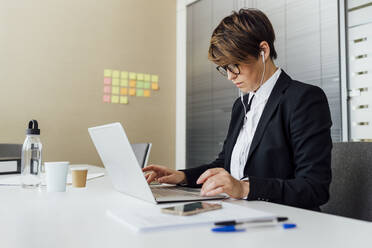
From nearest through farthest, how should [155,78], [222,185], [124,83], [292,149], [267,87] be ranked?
[222,185]
[292,149]
[267,87]
[124,83]
[155,78]

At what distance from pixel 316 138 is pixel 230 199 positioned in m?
0.35

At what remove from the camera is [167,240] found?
562mm

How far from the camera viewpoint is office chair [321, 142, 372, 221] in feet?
3.48

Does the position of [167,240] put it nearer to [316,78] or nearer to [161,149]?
[316,78]

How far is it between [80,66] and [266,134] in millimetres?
2544

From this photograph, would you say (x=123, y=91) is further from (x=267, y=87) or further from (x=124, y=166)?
(x=124, y=166)

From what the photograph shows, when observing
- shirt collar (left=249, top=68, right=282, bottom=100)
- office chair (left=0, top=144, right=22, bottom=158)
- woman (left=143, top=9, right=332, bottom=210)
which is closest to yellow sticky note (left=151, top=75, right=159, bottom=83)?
office chair (left=0, top=144, right=22, bottom=158)

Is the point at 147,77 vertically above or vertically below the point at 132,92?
above

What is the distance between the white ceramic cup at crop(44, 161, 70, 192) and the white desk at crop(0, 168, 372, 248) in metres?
0.27

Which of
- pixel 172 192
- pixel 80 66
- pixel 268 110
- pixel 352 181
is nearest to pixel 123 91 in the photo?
pixel 80 66

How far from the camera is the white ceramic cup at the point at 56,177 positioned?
1143 mm

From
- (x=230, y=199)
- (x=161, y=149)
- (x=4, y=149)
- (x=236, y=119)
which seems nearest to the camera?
(x=230, y=199)

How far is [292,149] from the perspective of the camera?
3.89ft

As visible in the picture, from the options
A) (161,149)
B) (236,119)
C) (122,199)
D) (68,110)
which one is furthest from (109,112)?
(122,199)
